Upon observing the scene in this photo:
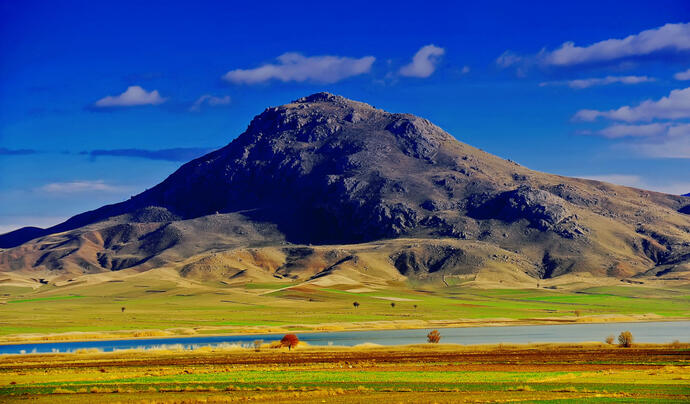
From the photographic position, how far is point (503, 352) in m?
104

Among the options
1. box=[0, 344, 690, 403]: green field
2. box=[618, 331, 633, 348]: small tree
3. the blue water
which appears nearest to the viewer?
box=[0, 344, 690, 403]: green field

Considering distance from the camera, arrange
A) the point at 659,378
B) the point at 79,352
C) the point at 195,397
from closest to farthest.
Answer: the point at 195,397
the point at 659,378
the point at 79,352

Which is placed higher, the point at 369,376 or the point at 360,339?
the point at 369,376

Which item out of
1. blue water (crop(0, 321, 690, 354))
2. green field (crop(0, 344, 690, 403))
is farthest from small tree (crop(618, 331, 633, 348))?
blue water (crop(0, 321, 690, 354))

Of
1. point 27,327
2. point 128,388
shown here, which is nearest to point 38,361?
point 128,388

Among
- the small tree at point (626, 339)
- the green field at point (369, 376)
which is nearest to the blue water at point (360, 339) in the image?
the small tree at point (626, 339)

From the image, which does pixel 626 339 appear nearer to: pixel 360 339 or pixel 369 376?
pixel 369 376

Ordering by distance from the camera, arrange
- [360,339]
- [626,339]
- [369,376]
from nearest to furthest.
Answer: [369,376], [626,339], [360,339]

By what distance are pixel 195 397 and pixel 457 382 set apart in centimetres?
2151

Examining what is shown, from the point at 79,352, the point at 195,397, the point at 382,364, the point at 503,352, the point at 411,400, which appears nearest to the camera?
the point at 411,400

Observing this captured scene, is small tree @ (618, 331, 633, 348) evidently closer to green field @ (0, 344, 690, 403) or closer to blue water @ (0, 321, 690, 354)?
green field @ (0, 344, 690, 403)

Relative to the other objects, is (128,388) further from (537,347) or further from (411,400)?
(537,347)

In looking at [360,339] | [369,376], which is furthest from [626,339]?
[360,339]

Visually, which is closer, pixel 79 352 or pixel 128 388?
pixel 128 388
